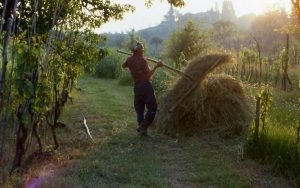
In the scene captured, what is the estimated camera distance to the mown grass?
5.29 m

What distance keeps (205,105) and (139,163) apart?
7.49 ft

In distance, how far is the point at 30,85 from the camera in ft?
14.7

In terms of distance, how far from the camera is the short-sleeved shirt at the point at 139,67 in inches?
300

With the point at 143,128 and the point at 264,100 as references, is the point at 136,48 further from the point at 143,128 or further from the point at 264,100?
the point at 264,100

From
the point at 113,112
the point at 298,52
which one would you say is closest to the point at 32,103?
the point at 113,112

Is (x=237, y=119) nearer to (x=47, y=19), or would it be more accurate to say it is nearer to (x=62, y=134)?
(x=62, y=134)

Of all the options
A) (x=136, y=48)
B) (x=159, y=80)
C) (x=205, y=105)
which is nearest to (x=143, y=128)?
(x=205, y=105)

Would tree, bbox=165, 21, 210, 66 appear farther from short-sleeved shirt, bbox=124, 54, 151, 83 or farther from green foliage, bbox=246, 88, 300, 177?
green foliage, bbox=246, 88, 300, 177

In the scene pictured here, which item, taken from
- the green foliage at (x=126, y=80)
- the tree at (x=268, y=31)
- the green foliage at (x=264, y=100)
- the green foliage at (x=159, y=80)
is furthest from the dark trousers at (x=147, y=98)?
the tree at (x=268, y=31)

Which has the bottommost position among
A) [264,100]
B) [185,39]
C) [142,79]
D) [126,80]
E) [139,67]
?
[126,80]

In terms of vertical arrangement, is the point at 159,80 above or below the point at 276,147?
above

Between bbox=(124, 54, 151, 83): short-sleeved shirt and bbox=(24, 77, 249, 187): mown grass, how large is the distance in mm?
1040

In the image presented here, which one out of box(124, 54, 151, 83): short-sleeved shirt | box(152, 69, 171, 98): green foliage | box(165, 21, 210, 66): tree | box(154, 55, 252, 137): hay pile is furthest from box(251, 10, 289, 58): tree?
box(124, 54, 151, 83): short-sleeved shirt

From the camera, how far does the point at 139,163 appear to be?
239 inches
